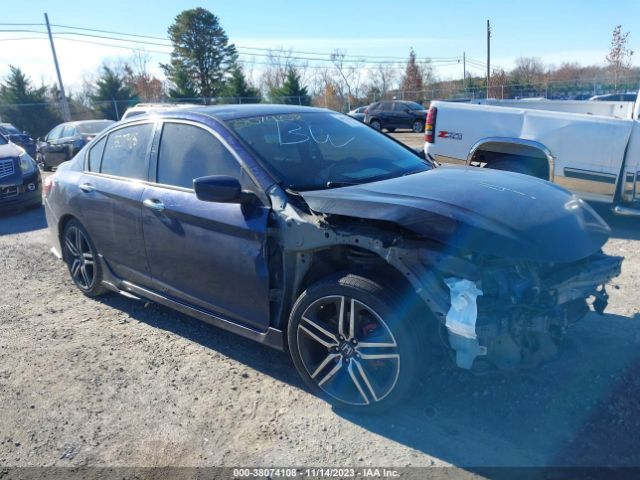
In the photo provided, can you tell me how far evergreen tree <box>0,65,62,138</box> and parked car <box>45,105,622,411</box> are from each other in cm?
2995

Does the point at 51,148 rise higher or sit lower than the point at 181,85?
lower

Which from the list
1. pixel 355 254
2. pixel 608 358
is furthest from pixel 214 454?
pixel 608 358

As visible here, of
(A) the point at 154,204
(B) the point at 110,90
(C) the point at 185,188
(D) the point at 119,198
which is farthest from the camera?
(B) the point at 110,90

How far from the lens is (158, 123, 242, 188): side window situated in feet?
11.8

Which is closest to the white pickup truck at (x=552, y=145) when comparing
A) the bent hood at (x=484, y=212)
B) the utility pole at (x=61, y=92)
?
the bent hood at (x=484, y=212)

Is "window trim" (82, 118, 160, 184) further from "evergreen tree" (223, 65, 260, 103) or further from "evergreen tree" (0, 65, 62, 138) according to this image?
"evergreen tree" (223, 65, 260, 103)

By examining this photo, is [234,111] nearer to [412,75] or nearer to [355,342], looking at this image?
[355,342]

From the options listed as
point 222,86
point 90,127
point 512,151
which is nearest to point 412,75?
point 222,86

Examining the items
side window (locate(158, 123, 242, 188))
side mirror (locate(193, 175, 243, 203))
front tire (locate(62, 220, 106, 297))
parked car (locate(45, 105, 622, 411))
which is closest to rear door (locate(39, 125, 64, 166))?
front tire (locate(62, 220, 106, 297))

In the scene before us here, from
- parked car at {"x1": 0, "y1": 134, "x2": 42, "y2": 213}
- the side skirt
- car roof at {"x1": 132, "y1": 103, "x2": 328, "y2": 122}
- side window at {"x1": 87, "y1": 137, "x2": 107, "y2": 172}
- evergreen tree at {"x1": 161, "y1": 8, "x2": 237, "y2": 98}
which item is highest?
evergreen tree at {"x1": 161, "y1": 8, "x2": 237, "y2": 98}

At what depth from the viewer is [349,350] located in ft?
9.96

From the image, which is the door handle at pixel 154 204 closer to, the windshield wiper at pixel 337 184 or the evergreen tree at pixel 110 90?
the windshield wiper at pixel 337 184

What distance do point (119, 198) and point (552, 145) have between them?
5083 millimetres

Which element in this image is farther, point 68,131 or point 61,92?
point 61,92
